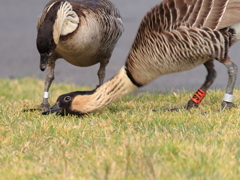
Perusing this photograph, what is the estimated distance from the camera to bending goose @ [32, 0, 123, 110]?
21.6ft

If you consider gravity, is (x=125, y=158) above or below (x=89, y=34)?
below

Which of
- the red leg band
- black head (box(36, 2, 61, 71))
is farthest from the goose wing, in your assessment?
black head (box(36, 2, 61, 71))

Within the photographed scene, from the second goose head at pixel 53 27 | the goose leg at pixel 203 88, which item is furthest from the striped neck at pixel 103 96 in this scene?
the goose leg at pixel 203 88

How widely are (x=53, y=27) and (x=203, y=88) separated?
2.87 meters

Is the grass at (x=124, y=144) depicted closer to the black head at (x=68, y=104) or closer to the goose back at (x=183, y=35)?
the black head at (x=68, y=104)

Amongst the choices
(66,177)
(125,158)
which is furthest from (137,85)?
(66,177)

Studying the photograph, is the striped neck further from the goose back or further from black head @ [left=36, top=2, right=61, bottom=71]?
black head @ [left=36, top=2, right=61, bottom=71]

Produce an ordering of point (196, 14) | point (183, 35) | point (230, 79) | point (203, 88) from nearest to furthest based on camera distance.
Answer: point (183, 35) < point (196, 14) < point (230, 79) < point (203, 88)

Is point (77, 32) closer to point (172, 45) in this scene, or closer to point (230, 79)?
point (172, 45)

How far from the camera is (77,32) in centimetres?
690

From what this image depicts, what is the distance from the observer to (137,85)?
6531 mm

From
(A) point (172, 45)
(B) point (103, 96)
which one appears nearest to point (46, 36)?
(B) point (103, 96)

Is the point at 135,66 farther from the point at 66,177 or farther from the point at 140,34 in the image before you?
the point at 66,177

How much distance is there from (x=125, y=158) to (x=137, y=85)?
2.76 metres
